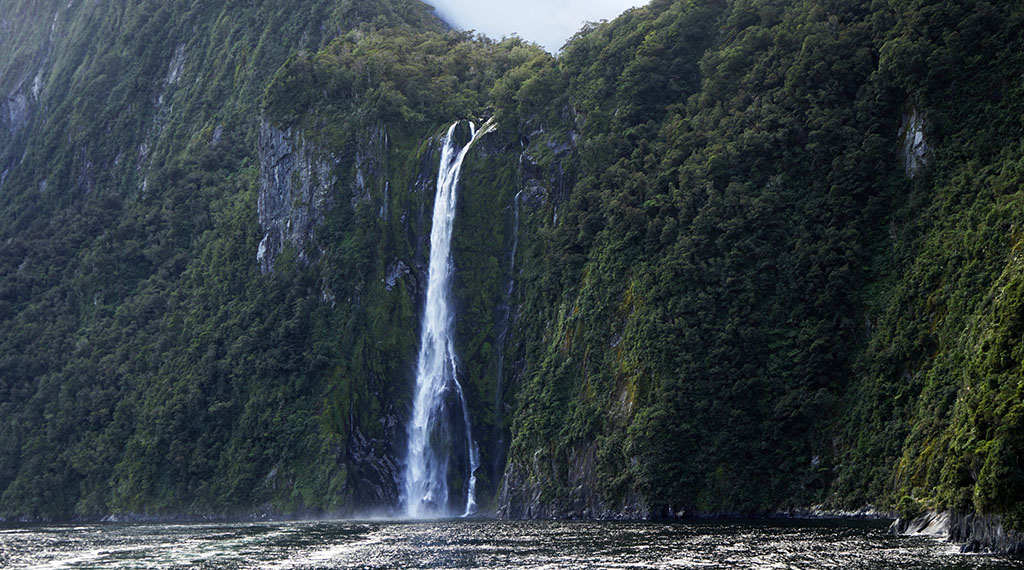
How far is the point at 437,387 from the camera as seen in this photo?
7775cm

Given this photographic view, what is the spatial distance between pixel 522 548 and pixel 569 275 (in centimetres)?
3457

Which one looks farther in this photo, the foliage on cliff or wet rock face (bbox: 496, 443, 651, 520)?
wet rock face (bbox: 496, 443, 651, 520)

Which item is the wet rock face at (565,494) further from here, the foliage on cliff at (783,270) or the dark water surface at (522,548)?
the dark water surface at (522,548)

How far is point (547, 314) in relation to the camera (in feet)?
250

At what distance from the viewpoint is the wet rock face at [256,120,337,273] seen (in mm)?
89812

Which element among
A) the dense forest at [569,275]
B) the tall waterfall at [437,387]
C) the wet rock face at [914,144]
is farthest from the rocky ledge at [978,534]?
the tall waterfall at [437,387]

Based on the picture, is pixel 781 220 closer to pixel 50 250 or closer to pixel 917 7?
pixel 917 7

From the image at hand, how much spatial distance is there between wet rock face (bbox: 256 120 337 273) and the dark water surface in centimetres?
3606

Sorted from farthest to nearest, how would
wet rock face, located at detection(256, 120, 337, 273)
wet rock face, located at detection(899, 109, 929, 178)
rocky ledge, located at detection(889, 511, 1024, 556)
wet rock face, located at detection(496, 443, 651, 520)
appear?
wet rock face, located at detection(256, 120, 337, 273) → wet rock face, located at detection(496, 443, 651, 520) → wet rock face, located at detection(899, 109, 929, 178) → rocky ledge, located at detection(889, 511, 1024, 556)

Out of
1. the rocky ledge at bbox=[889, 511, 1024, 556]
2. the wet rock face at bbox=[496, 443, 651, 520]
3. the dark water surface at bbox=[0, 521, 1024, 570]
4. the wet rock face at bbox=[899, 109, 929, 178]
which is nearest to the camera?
the rocky ledge at bbox=[889, 511, 1024, 556]

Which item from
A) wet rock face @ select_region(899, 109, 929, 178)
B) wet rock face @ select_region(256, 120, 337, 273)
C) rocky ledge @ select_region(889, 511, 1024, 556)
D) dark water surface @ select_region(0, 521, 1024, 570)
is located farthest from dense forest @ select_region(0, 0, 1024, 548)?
dark water surface @ select_region(0, 521, 1024, 570)

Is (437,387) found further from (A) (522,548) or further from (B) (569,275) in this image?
(A) (522,548)

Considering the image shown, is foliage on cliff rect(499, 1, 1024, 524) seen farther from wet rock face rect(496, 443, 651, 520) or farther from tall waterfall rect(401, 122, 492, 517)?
tall waterfall rect(401, 122, 492, 517)

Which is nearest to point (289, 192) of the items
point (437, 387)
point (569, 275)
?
point (437, 387)
